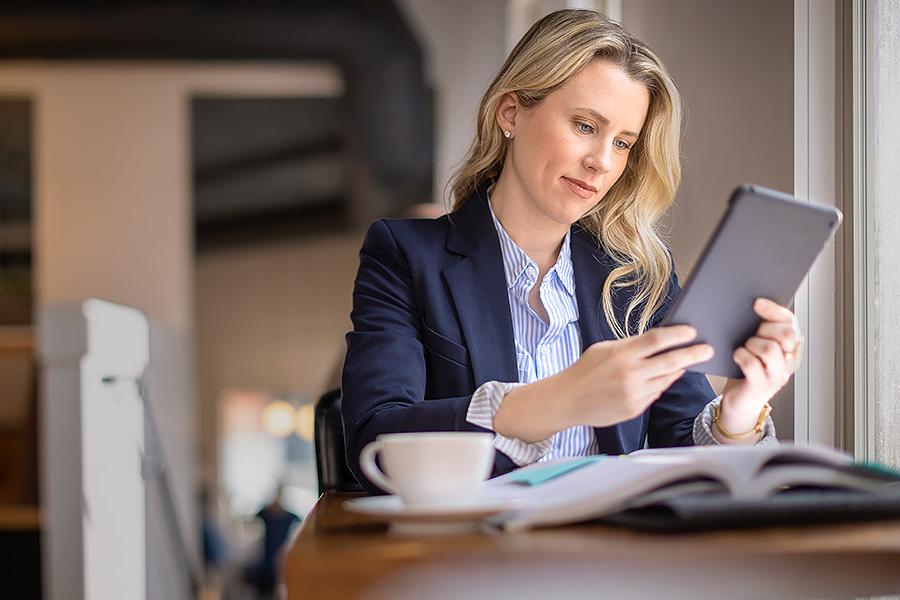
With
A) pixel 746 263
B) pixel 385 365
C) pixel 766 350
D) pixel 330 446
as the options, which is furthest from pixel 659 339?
pixel 330 446

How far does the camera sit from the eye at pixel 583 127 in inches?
61.2

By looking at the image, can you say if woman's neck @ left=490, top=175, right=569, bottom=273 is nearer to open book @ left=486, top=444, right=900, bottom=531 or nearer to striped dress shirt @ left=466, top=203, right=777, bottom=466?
striped dress shirt @ left=466, top=203, right=777, bottom=466

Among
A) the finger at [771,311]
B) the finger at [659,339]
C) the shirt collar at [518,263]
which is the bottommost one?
the finger at [659,339]

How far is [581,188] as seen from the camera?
155cm

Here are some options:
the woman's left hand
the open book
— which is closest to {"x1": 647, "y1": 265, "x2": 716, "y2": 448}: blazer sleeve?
the woman's left hand

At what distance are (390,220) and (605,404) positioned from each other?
0.68 metres

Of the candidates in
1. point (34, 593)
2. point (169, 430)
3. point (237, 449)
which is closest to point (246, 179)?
point (237, 449)

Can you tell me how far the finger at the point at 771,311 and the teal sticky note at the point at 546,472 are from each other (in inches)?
9.0

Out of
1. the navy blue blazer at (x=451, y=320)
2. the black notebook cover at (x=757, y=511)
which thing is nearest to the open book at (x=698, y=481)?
the black notebook cover at (x=757, y=511)

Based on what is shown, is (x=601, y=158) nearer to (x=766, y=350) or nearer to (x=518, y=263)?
(x=518, y=263)

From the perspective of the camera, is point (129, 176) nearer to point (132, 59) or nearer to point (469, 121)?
point (132, 59)

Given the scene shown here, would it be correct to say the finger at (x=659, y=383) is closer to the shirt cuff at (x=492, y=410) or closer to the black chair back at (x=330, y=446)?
the shirt cuff at (x=492, y=410)

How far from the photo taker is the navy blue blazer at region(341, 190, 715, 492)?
1.44 meters

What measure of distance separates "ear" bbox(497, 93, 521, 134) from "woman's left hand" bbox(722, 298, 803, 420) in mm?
614
